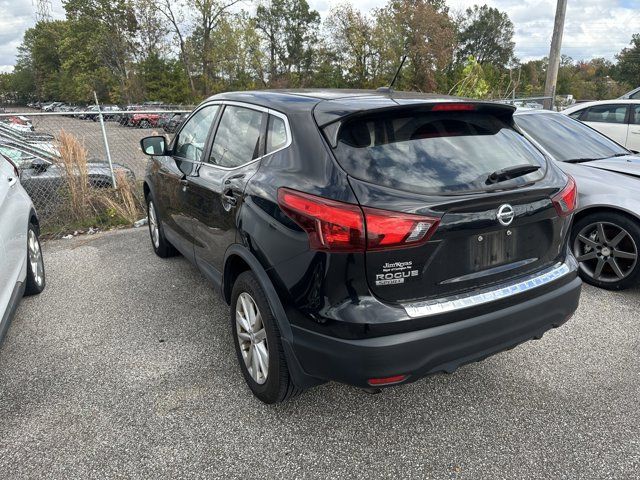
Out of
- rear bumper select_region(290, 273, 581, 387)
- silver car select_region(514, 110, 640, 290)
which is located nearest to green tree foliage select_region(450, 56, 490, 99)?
silver car select_region(514, 110, 640, 290)

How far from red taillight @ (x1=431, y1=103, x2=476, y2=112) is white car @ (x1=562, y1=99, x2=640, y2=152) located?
663cm

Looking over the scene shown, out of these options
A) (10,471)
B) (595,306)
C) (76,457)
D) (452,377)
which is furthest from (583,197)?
(10,471)

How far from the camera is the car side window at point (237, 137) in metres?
2.87

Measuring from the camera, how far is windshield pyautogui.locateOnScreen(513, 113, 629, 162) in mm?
4918

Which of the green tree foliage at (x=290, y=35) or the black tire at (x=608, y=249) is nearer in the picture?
the black tire at (x=608, y=249)

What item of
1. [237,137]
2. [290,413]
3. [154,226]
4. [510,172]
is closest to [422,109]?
[510,172]

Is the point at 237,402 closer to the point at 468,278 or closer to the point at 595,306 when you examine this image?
the point at 468,278

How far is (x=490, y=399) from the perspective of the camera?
278 centimetres

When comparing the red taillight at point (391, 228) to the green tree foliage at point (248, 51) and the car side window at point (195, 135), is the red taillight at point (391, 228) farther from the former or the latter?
the green tree foliage at point (248, 51)

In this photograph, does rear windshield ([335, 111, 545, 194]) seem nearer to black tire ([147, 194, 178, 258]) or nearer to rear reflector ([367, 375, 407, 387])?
rear reflector ([367, 375, 407, 387])

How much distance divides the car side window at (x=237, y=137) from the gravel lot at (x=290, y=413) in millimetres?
1361

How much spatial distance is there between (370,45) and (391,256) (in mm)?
49912

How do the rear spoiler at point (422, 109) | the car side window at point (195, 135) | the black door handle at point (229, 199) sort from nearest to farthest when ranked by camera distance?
the rear spoiler at point (422, 109)
the black door handle at point (229, 199)
the car side window at point (195, 135)

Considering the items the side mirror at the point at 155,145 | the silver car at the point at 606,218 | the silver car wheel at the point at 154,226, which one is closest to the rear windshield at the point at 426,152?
the silver car at the point at 606,218
